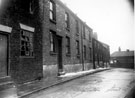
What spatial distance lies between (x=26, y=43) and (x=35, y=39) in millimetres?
1126

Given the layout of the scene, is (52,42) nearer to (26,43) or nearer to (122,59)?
(26,43)

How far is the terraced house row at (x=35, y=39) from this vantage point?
9483mm

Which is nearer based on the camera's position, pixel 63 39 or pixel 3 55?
pixel 3 55

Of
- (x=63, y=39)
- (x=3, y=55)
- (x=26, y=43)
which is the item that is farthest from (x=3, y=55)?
(x=63, y=39)

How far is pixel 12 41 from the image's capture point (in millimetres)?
9914

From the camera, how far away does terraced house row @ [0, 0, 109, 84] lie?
9.48 metres

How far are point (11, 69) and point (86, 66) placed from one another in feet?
56.1

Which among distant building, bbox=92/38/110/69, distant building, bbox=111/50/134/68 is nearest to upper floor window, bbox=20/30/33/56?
distant building, bbox=92/38/110/69

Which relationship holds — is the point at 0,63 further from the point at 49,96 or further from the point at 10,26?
the point at 49,96

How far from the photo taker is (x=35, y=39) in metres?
12.5

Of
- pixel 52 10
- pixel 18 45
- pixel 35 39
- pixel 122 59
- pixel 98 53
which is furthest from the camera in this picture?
pixel 122 59

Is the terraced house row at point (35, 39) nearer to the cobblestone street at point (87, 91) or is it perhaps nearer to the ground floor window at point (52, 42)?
the ground floor window at point (52, 42)

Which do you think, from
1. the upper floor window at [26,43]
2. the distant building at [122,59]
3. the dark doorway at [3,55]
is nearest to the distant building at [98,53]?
the distant building at [122,59]

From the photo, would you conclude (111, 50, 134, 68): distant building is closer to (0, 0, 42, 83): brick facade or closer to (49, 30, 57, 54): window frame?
(49, 30, 57, 54): window frame
